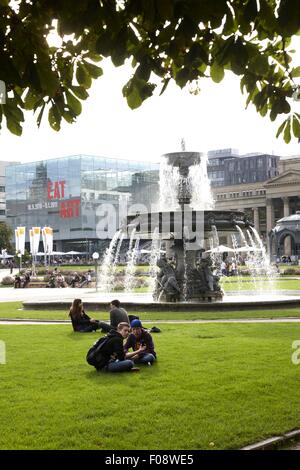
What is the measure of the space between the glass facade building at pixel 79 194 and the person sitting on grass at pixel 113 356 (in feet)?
279

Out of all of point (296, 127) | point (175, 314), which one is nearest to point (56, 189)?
point (175, 314)

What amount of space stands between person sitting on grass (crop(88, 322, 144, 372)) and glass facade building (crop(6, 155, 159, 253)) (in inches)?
3347

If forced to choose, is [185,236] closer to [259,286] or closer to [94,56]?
[259,286]

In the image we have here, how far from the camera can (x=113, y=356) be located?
34.6 feet

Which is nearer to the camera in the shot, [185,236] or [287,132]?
[287,132]

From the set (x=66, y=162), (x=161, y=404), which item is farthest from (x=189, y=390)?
(x=66, y=162)

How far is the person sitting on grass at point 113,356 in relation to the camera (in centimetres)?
1034

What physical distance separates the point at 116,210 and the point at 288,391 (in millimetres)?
92742

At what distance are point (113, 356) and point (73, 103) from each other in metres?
5.55

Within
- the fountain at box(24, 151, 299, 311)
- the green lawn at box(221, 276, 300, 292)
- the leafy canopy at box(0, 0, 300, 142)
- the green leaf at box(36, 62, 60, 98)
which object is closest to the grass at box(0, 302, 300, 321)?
the fountain at box(24, 151, 299, 311)

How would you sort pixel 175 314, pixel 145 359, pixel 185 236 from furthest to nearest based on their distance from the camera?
1. pixel 185 236
2. pixel 175 314
3. pixel 145 359
